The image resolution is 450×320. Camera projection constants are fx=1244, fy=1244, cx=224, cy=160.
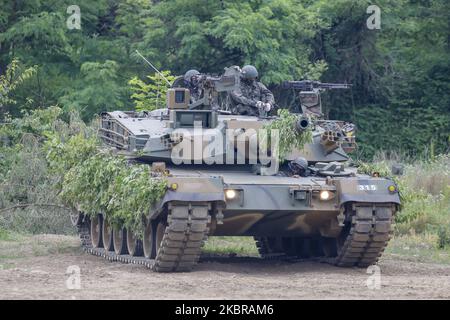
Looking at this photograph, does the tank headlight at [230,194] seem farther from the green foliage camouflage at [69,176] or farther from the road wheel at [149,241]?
the road wheel at [149,241]

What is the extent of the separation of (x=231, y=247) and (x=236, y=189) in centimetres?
546

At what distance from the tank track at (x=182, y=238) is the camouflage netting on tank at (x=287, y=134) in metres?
1.83

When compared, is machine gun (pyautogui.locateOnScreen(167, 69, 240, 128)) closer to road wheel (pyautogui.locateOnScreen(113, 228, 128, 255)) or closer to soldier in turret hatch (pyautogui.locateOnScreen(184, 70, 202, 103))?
soldier in turret hatch (pyautogui.locateOnScreen(184, 70, 202, 103))

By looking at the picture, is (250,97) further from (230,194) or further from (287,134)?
(230,194)

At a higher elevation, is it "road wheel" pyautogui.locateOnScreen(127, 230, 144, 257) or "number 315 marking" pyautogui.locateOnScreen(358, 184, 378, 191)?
"number 315 marking" pyautogui.locateOnScreen(358, 184, 378, 191)

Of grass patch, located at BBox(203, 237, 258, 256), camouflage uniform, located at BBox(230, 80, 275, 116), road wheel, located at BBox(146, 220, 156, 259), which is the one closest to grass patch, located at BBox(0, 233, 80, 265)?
road wheel, located at BBox(146, 220, 156, 259)

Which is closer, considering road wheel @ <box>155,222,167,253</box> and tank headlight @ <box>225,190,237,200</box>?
tank headlight @ <box>225,190,237,200</box>

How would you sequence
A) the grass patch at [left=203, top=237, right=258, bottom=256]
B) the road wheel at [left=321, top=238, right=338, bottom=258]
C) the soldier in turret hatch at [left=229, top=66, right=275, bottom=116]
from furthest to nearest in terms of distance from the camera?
1. the grass patch at [left=203, top=237, right=258, bottom=256]
2. the soldier in turret hatch at [left=229, top=66, right=275, bottom=116]
3. the road wheel at [left=321, top=238, right=338, bottom=258]

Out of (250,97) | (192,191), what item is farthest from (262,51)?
(192,191)

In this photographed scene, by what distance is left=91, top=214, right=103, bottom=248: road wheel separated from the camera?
18906mm

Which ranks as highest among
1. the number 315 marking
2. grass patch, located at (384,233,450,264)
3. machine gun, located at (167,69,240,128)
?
machine gun, located at (167,69,240,128)

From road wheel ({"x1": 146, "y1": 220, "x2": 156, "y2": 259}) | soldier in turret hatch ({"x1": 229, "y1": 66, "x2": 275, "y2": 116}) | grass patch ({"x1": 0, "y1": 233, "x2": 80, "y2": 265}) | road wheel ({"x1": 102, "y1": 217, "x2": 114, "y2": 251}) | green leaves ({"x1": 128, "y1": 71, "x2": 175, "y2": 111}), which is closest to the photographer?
road wheel ({"x1": 146, "y1": 220, "x2": 156, "y2": 259})

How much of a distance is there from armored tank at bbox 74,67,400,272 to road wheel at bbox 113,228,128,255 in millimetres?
14

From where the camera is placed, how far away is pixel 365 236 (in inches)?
622
